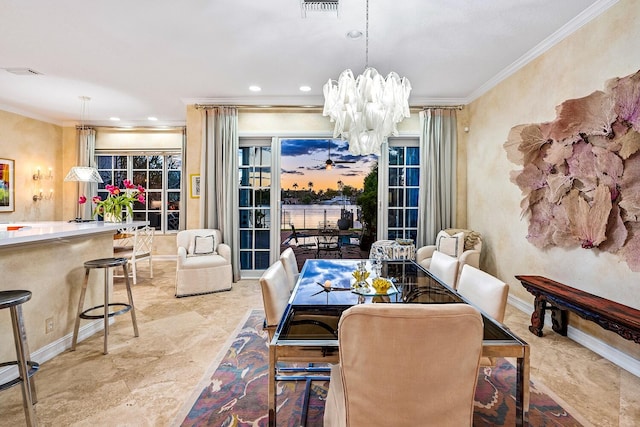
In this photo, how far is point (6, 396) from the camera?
2.07 meters

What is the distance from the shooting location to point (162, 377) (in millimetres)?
2320

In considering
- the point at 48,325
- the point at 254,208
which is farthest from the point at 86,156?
the point at 48,325

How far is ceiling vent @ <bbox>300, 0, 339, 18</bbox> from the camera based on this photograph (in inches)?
100

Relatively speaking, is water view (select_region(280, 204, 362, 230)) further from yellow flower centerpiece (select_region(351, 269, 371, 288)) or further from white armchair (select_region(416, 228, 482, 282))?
yellow flower centerpiece (select_region(351, 269, 371, 288))

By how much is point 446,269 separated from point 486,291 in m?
0.71

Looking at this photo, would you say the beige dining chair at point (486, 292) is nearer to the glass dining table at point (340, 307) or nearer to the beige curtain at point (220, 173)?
the glass dining table at point (340, 307)

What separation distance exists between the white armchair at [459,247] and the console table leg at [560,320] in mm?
1135

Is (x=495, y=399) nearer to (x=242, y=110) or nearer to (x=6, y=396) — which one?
(x=6, y=396)

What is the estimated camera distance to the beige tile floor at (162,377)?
1.91 metres

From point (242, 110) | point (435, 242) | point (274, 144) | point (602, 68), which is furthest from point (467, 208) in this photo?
point (242, 110)

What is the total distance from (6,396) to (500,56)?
5271 millimetres

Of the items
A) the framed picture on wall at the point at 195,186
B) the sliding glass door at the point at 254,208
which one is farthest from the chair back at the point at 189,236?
the framed picture on wall at the point at 195,186

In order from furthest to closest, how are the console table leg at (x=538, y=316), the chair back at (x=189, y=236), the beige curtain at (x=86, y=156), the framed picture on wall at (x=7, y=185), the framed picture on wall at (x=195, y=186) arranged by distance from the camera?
1. the beige curtain at (x=86, y=156)
2. the framed picture on wall at (x=7, y=185)
3. the framed picture on wall at (x=195, y=186)
4. the chair back at (x=189, y=236)
5. the console table leg at (x=538, y=316)

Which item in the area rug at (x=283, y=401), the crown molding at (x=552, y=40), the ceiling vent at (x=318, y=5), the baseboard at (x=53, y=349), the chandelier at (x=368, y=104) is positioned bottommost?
the area rug at (x=283, y=401)
